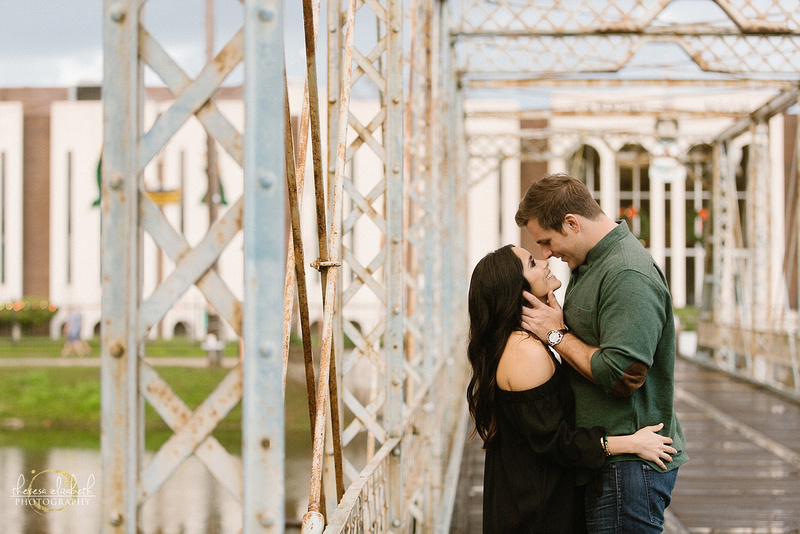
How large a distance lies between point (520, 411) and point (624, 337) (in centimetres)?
50

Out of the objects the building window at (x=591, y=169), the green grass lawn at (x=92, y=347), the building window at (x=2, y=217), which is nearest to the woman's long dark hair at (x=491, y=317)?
the green grass lawn at (x=92, y=347)

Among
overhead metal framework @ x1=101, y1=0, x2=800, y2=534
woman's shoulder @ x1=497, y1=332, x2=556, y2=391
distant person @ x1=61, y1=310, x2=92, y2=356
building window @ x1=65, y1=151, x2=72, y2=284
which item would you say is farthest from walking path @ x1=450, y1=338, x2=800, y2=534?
building window @ x1=65, y1=151, x2=72, y2=284

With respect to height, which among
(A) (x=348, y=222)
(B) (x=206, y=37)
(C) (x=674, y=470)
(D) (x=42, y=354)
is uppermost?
(B) (x=206, y=37)

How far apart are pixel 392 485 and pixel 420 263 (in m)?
2.41

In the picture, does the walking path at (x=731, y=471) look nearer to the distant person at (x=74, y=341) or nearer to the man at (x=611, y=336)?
the man at (x=611, y=336)

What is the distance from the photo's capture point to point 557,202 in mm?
2824

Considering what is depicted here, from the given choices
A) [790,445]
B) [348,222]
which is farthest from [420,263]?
[790,445]

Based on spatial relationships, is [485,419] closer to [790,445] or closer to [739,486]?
[739,486]

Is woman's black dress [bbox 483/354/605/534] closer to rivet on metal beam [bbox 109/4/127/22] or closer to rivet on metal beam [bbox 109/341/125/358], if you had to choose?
rivet on metal beam [bbox 109/341/125/358]

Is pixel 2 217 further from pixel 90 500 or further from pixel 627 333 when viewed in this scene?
pixel 627 333

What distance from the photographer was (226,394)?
5.09 feet

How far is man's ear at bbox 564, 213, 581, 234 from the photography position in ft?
9.28

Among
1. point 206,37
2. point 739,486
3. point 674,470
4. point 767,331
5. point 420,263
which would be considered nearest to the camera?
point 674,470

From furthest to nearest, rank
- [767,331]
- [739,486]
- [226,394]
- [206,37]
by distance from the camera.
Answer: [206,37], [767,331], [739,486], [226,394]
